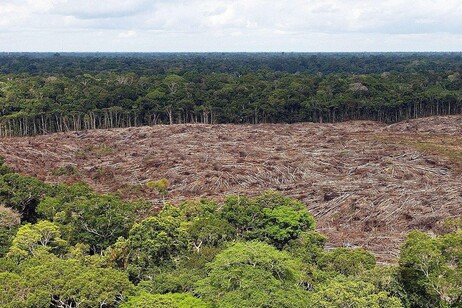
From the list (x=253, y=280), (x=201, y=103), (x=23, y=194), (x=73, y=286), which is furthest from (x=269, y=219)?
(x=201, y=103)

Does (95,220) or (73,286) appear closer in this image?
(73,286)

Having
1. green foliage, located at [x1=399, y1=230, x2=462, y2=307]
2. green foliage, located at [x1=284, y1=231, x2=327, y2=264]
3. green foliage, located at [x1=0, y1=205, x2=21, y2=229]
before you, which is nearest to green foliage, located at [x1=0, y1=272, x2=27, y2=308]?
green foliage, located at [x1=0, y1=205, x2=21, y2=229]

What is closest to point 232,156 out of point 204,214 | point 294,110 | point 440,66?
point 204,214

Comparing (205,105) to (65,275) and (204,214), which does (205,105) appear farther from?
(65,275)

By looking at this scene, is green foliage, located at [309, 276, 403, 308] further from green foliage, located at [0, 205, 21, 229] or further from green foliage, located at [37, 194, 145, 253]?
green foliage, located at [0, 205, 21, 229]

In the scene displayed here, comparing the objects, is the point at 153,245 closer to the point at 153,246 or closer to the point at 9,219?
the point at 153,246
